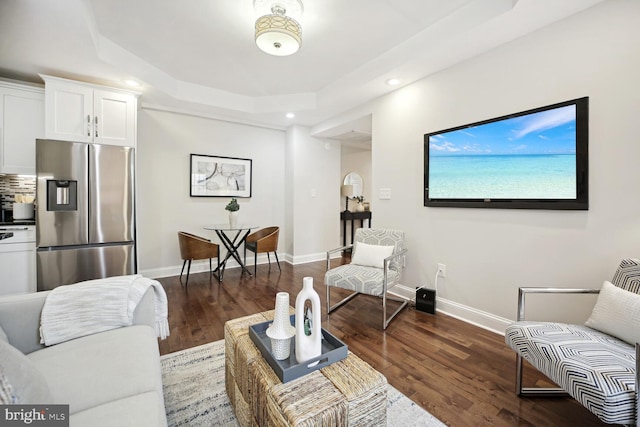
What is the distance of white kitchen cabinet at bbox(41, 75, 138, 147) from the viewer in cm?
281

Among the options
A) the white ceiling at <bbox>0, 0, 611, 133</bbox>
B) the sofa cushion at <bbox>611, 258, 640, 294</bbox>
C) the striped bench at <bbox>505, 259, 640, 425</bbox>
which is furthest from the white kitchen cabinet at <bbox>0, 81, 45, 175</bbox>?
the sofa cushion at <bbox>611, 258, 640, 294</bbox>

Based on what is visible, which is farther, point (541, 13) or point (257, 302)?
point (257, 302)

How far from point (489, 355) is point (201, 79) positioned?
14.1 feet

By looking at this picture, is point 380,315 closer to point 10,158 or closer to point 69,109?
point 69,109

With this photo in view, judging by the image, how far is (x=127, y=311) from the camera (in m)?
1.48

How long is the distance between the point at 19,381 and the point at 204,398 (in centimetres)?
103

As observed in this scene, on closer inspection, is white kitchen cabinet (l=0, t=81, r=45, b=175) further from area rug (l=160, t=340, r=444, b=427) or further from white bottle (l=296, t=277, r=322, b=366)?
white bottle (l=296, t=277, r=322, b=366)

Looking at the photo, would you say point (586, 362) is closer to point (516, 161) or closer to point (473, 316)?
point (473, 316)

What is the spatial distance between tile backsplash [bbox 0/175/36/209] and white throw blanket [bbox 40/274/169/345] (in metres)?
2.75

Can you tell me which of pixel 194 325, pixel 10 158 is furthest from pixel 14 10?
pixel 194 325

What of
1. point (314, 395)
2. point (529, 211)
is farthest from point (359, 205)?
point (314, 395)

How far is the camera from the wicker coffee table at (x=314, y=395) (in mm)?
907

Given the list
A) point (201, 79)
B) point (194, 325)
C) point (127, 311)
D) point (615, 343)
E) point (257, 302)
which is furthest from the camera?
point (201, 79)

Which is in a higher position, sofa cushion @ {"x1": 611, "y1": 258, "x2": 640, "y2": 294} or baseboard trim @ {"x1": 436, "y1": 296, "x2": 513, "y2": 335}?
sofa cushion @ {"x1": 611, "y1": 258, "x2": 640, "y2": 294}
